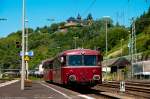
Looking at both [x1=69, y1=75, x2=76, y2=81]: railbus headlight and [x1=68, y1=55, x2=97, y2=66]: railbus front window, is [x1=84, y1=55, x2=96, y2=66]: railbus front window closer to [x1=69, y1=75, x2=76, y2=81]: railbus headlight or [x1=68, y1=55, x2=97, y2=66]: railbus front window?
[x1=68, y1=55, x2=97, y2=66]: railbus front window

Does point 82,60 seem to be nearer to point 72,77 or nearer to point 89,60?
point 89,60

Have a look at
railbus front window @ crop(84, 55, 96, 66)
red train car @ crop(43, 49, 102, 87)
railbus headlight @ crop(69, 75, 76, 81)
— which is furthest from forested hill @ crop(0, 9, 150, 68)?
railbus headlight @ crop(69, 75, 76, 81)

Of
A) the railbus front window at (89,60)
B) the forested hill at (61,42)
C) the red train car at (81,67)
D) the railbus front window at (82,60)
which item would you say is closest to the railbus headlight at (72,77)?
the red train car at (81,67)

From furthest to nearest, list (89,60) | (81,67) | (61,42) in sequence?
(61,42)
(89,60)
(81,67)

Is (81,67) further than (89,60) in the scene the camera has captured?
No

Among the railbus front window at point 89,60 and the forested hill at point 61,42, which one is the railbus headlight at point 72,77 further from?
the forested hill at point 61,42

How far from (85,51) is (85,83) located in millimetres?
2243

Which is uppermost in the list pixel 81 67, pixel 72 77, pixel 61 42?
pixel 61 42

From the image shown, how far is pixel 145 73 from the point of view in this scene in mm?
72188

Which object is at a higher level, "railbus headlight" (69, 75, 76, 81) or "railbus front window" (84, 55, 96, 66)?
"railbus front window" (84, 55, 96, 66)

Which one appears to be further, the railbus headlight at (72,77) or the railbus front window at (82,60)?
the railbus front window at (82,60)

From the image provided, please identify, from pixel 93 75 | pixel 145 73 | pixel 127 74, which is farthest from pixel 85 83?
pixel 127 74

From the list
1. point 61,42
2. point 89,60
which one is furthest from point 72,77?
point 61,42

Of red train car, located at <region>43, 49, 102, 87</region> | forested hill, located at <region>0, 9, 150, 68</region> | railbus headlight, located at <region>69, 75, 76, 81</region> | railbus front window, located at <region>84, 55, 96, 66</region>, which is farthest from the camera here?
forested hill, located at <region>0, 9, 150, 68</region>
